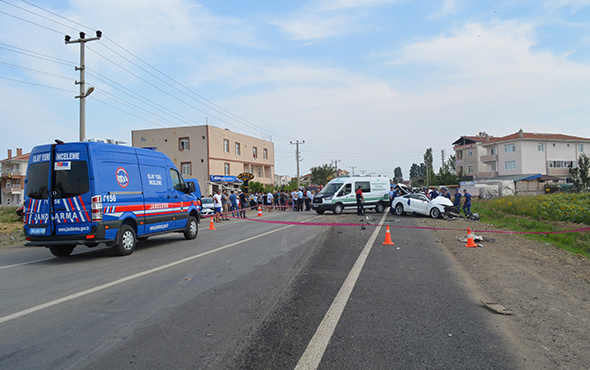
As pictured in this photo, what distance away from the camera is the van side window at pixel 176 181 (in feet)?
42.4

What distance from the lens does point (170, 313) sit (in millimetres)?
5285

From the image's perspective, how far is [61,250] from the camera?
34.2ft

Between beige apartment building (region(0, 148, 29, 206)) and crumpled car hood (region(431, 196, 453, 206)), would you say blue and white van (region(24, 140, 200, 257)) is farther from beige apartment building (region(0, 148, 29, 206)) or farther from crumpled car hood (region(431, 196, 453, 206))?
beige apartment building (region(0, 148, 29, 206))

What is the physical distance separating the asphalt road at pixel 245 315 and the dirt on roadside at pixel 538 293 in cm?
33

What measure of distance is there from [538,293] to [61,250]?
10614mm

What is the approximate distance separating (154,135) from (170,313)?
1847 inches

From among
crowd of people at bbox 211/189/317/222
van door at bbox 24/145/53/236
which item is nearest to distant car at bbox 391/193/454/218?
crowd of people at bbox 211/189/317/222

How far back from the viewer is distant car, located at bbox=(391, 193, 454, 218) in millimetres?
22094

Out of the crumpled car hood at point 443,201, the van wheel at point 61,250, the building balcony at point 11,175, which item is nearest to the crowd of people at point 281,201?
the crumpled car hood at point 443,201

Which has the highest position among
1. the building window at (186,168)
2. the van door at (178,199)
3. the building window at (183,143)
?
the building window at (183,143)

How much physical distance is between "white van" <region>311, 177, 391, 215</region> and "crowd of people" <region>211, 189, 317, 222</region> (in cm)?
496

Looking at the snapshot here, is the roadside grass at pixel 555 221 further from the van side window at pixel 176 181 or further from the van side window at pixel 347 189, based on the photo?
the van side window at pixel 176 181

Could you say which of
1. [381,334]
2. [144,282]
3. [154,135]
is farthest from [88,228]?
[154,135]

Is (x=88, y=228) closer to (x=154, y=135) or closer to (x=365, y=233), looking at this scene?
(x=365, y=233)
